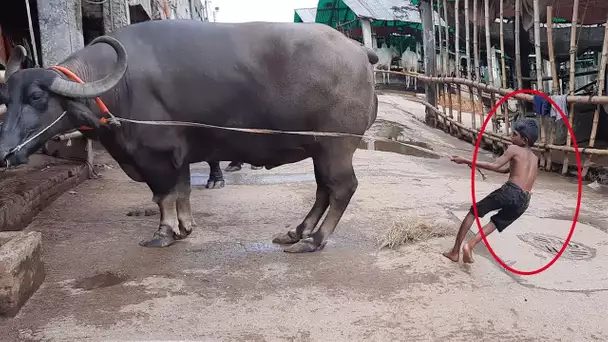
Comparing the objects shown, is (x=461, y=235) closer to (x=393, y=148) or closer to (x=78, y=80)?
(x=78, y=80)

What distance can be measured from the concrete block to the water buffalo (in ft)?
2.83

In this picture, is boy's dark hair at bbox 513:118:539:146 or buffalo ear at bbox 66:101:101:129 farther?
buffalo ear at bbox 66:101:101:129

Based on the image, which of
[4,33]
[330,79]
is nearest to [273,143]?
[330,79]

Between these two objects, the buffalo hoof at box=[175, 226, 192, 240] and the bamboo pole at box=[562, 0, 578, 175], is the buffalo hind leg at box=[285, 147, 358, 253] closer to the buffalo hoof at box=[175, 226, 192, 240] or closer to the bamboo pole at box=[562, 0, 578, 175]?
the buffalo hoof at box=[175, 226, 192, 240]

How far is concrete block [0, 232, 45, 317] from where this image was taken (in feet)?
9.30

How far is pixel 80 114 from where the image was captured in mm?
3615

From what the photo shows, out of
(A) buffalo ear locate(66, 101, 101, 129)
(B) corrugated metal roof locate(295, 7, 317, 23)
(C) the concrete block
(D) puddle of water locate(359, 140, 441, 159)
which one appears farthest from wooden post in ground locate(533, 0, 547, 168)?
(B) corrugated metal roof locate(295, 7, 317, 23)

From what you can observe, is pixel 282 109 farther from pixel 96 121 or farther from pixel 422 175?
pixel 422 175

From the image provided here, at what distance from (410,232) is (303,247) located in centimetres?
89

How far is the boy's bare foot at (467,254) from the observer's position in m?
3.66

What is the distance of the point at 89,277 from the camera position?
352cm

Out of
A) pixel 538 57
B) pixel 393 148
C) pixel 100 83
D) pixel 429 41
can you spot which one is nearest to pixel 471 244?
pixel 100 83

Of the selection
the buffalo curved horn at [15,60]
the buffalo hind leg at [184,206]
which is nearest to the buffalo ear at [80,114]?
the buffalo curved horn at [15,60]

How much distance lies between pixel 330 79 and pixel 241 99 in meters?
0.68
